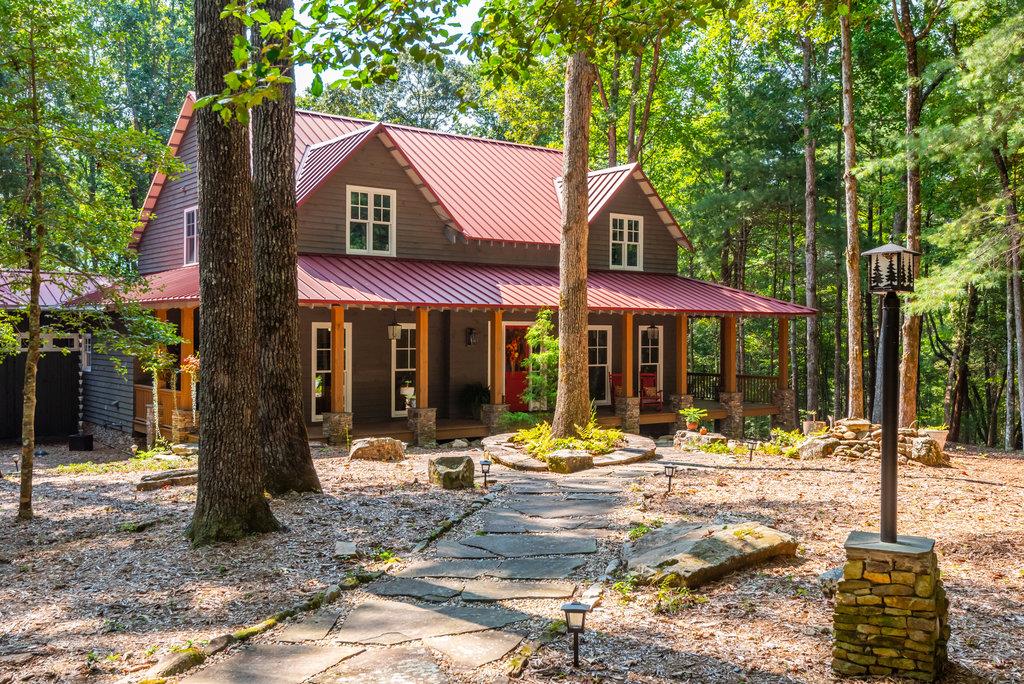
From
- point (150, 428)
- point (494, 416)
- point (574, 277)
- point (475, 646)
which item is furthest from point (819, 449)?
point (150, 428)

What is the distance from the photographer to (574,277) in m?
13.0

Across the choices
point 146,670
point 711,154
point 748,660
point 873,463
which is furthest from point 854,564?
point 711,154

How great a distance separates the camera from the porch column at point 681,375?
2047 cm

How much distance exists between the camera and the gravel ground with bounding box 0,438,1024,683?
4.63 metres

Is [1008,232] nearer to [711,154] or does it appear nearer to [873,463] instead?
[873,463]

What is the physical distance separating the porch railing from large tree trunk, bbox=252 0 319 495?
16595mm

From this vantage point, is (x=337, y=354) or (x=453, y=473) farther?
(x=337, y=354)

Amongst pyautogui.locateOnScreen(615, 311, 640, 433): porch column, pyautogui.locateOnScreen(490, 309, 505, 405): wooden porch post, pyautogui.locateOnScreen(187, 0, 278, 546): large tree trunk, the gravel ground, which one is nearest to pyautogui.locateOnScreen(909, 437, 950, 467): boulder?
the gravel ground

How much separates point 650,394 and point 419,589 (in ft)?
50.4

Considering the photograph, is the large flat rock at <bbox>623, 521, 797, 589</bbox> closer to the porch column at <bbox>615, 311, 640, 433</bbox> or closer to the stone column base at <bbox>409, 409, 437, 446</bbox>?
the stone column base at <bbox>409, 409, 437, 446</bbox>

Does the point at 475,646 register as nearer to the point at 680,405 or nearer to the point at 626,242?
the point at 680,405

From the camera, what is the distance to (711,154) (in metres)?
30.5

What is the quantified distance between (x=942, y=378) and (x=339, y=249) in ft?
90.0

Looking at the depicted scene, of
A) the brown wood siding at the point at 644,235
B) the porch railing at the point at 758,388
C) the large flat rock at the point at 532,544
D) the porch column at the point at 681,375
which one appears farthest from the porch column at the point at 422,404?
the porch railing at the point at 758,388
